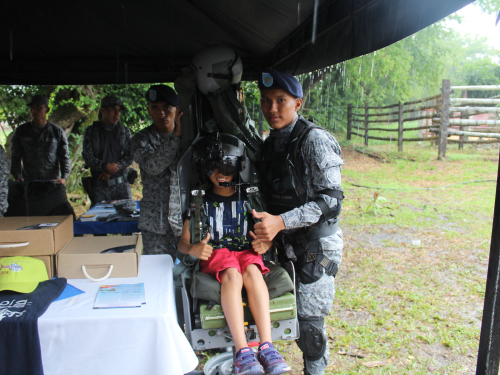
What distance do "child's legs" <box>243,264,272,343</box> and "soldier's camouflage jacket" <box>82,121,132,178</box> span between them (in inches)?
120

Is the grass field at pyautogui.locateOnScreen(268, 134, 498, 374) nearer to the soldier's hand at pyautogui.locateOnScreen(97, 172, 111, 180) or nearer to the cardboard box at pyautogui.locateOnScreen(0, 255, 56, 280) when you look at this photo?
the cardboard box at pyautogui.locateOnScreen(0, 255, 56, 280)

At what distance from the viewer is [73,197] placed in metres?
8.70

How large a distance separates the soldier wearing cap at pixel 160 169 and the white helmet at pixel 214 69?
259 mm

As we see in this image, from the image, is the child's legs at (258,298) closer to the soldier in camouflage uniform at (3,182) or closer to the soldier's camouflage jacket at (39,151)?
the soldier in camouflage uniform at (3,182)

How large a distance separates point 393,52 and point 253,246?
1364 cm

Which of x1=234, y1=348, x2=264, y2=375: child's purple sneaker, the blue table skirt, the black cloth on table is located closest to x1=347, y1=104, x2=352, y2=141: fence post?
the blue table skirt

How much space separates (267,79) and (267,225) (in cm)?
91

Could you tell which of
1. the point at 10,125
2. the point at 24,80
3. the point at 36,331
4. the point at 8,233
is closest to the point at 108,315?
the point at 36,331

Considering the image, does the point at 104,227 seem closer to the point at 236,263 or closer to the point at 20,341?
the point at 236,263

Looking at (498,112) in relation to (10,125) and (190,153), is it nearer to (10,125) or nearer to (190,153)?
(190,153)

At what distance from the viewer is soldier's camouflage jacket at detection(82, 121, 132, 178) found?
15.7ft

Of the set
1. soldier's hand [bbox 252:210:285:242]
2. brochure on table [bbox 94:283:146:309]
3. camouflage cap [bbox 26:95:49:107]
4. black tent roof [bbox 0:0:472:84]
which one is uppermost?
black tent roof [bbox 0:0:472:84]

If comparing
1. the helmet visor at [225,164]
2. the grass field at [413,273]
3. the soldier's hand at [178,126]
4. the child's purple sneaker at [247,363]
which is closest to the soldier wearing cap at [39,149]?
the soldier's hand at [178,126]

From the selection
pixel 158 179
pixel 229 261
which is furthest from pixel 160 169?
pixel 229 261
